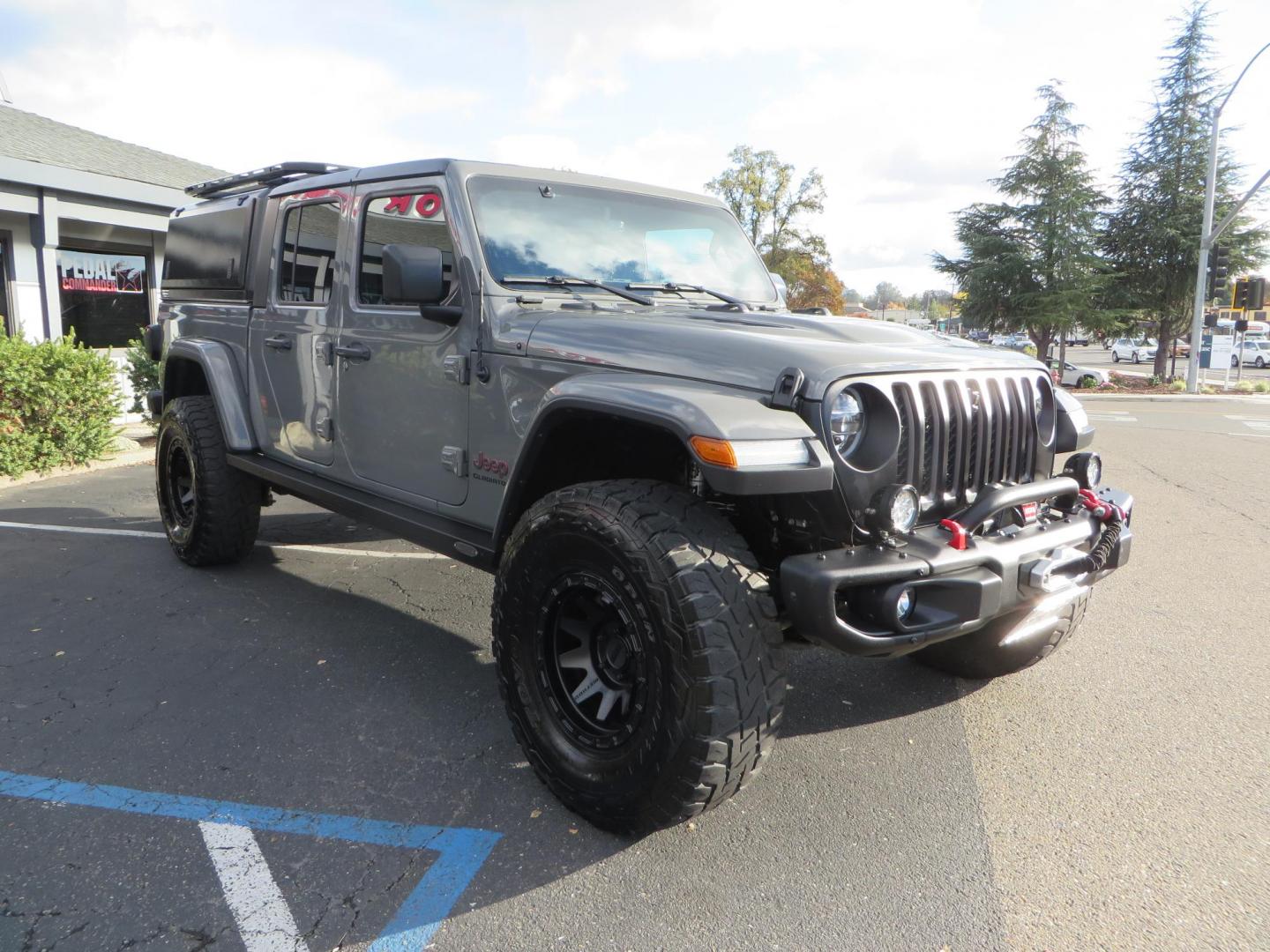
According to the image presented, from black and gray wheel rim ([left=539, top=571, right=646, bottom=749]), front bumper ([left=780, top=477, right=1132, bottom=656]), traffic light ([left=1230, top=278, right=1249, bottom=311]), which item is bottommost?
black and gray wheel rim ([left=539, top=571, right=646, bottom=749])

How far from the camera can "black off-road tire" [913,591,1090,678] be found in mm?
3146

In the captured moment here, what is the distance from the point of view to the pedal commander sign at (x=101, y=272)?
12938 millimetres

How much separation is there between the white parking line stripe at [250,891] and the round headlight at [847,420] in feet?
6.39

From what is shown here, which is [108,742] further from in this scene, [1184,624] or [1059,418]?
[1184,624]

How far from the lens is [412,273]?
3.11 m

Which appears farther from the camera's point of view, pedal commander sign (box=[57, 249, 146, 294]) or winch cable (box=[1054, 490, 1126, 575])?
pedal commander sign (box=[57, 249, 146, 294])

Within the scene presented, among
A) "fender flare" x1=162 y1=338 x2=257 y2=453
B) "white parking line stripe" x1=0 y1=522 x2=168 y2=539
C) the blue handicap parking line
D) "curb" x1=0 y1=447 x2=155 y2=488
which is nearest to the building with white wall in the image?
"curb" x1=0 y1=447 x2=155 y2=488

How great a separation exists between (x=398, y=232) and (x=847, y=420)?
2189mm

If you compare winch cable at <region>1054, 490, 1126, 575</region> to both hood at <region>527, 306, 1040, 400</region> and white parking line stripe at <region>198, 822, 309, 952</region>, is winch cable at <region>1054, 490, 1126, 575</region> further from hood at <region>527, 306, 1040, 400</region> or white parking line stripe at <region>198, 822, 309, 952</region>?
white parking line stripe at <region>198, 822, 309, 952</region>

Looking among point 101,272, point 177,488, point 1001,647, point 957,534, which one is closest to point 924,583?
point 957,534

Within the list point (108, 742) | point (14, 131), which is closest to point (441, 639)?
point (108, 742)

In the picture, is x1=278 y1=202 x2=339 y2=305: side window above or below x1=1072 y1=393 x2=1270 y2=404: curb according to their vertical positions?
above

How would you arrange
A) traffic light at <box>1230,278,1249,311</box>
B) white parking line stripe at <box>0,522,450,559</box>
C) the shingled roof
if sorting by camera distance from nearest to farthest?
white parking line stripe at <box>0,522,450,559</box>, the shingled roof, traffic light at <box>1230,278,1249,311</box>

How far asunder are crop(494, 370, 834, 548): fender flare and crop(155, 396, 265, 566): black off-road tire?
291 cm
